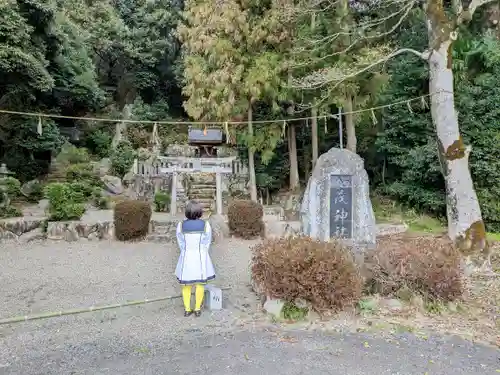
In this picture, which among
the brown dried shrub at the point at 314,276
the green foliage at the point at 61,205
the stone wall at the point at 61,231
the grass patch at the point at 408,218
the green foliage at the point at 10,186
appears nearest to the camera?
the brown dried shrub at the point at 314,276

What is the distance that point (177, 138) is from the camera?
17.7 meters

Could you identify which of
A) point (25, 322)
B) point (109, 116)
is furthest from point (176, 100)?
point (25, 322)

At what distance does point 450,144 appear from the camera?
22.2 feet

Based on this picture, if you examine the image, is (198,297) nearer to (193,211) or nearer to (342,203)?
(193,211)

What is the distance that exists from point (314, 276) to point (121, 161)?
506 inches

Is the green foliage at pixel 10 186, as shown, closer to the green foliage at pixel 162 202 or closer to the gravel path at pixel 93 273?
the gravel path at pixel 93 273

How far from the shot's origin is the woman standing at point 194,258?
407 cm

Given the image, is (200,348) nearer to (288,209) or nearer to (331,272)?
(331,272)

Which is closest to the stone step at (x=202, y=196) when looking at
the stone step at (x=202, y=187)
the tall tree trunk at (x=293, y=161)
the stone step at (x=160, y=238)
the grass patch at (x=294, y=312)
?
the stone step at (x=202, y=187)

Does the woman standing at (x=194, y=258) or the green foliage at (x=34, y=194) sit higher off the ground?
the green foliage at (x=34, y=194)

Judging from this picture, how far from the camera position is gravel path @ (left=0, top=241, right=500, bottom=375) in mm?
2994

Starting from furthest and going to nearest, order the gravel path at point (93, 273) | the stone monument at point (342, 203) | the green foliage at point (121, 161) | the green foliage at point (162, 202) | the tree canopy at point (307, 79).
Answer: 1. the green foliage at point (121, 161)
2. the green foliage at point (162, 202)
3. the tree canopy at point (307, 79)
4. the stone monument at point (342, 203)
5. the gravel path at point (93, 273)

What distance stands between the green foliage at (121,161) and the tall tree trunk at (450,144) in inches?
459

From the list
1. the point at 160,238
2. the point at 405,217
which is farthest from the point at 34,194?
the point at 405,217
